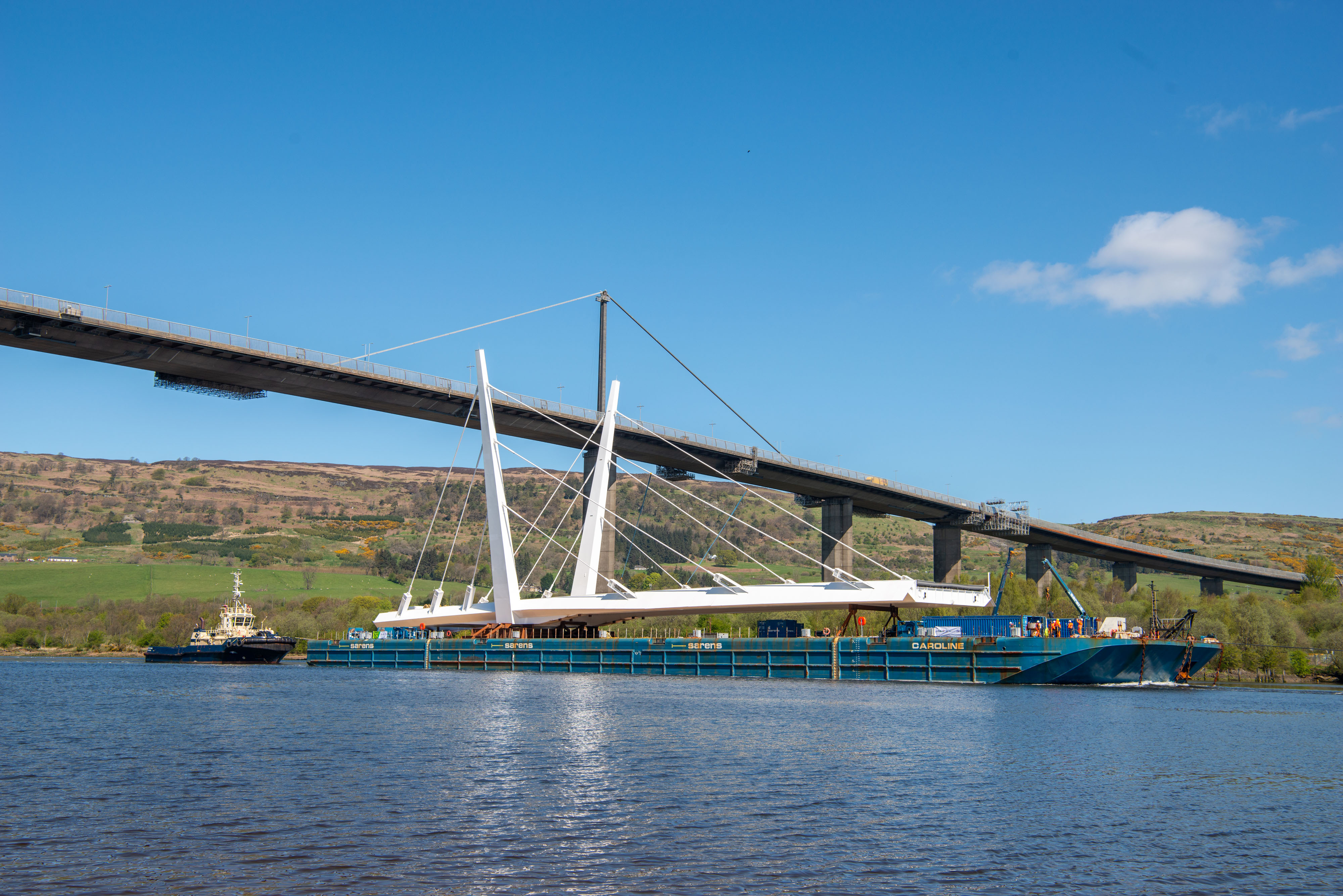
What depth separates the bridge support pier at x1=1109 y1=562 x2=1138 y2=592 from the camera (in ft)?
490

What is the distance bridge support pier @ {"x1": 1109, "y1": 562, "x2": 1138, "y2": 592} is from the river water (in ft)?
360

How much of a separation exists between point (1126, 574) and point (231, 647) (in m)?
115

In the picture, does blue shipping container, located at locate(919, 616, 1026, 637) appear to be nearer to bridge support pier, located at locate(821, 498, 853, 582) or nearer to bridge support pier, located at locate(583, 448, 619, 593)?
bridge support pier, located at locate(583, 448, 619, 593)

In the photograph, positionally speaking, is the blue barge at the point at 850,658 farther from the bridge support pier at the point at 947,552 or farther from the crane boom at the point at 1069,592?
the bridge support pier at the point at 947,552

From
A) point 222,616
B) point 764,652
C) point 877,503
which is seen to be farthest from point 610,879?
point 877,503

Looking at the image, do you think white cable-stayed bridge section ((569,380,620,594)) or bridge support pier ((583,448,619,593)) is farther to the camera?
bridge support pier ((583,448,619,593))

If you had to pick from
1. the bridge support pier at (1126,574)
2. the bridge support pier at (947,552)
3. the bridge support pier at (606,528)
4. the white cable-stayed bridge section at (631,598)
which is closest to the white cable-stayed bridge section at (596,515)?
the white cable-stayed bridge section at (631,598)

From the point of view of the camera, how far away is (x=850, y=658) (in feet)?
225

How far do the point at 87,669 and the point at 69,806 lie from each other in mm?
77366

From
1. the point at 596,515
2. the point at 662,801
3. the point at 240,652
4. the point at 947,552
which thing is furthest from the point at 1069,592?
the point at 240,652

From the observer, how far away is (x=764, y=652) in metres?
73.1

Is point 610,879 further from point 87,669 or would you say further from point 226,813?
point 87,669

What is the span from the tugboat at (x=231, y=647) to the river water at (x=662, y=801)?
53851mm

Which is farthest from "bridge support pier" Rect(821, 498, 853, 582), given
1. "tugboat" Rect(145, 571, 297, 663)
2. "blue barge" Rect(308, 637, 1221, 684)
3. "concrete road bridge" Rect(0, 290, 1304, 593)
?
"tugboat" Rect(145, 571, 297, 663)
